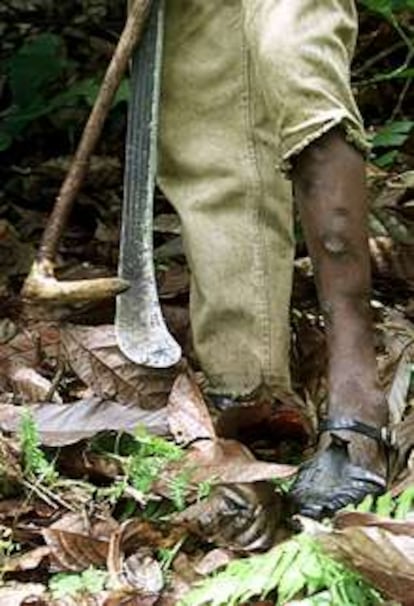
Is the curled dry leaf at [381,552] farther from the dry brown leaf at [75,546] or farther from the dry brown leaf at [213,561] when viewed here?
the dry brown leaf at [75,546]

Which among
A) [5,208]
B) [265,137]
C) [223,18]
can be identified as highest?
[223,18]

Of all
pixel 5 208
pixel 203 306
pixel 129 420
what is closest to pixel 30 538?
pixel 129 420

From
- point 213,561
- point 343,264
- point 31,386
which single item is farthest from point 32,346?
point 213,561

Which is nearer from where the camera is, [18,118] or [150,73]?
[150,73]

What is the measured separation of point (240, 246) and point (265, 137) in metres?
0.21

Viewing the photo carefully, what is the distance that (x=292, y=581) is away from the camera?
6.15 feet

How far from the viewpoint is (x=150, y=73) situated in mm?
2799

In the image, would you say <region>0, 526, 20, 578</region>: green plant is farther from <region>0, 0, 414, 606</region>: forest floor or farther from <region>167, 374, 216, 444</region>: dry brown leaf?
<region>167, 374, 216, 444</region>: dry brown leaf

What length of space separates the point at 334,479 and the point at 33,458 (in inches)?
18.5

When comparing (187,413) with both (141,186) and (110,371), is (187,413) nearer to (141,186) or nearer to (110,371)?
(110,371)

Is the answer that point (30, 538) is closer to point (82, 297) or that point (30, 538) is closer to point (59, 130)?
point (82, 297)

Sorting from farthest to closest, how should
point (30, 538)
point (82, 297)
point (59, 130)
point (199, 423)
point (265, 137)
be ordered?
point (59, 130) → point (265, 137) → point (199, 423) → point (82, 297) → point (30, 538)

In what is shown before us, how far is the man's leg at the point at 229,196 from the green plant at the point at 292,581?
0.94 metres

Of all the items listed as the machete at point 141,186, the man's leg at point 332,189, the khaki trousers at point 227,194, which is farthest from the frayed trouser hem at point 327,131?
the machete at point 141,186
